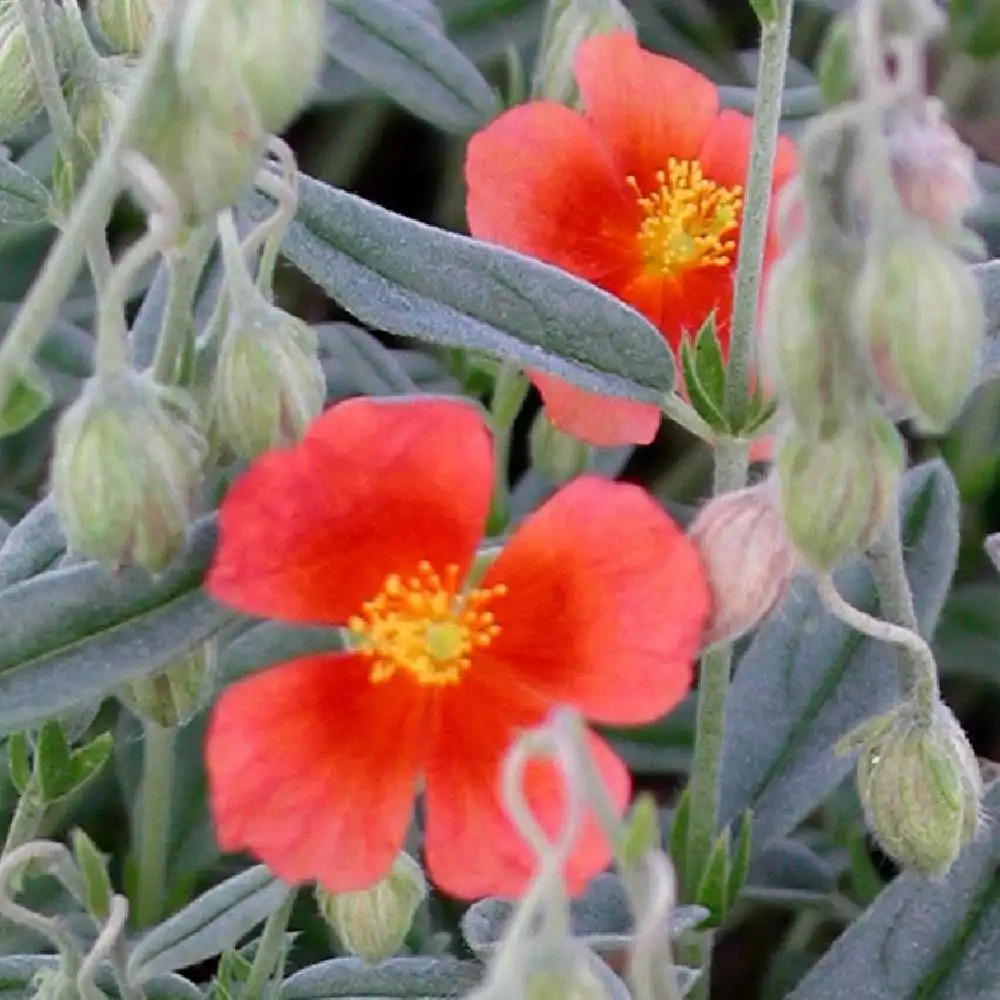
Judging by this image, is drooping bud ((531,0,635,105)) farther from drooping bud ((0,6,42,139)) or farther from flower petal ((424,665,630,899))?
flower petal ((424,665,630,899))

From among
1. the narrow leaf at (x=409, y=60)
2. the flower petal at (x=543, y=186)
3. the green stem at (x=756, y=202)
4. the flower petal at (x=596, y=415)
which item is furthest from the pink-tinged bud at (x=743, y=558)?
the narrow leaf at (x=409, y=60)

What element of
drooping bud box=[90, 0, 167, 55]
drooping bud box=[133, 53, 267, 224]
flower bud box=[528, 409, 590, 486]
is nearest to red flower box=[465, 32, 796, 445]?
flower bud box=[528, 409, 590, 486]

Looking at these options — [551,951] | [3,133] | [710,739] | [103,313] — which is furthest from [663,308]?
[551,951]

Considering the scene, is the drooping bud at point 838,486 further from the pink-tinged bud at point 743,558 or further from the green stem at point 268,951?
the green stem at point 268,951

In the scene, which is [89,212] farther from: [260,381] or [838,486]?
[838,486]

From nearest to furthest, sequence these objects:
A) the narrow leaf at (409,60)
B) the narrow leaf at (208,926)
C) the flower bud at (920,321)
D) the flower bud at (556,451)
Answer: the flower bud at (920,321) < the narrow leaf at (208,926) < the flower bud at (556,451) < the narrow leaf at (409,60)

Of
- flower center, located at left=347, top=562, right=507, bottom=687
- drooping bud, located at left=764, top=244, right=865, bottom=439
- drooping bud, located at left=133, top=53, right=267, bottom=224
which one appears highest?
drooping bud, located at left=133, top=53, right=267, bottom=224
